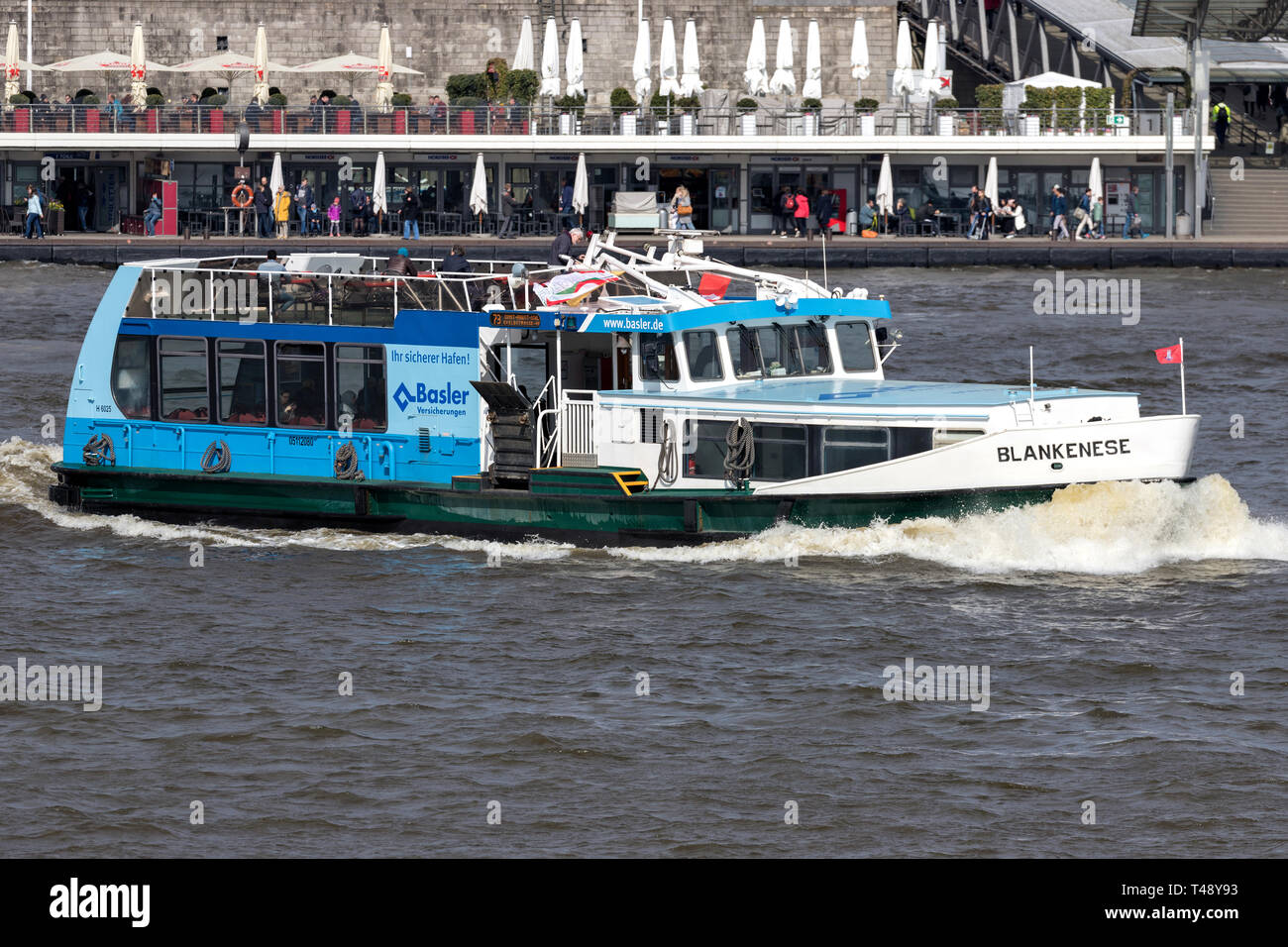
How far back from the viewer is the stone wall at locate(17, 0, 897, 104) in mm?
65938

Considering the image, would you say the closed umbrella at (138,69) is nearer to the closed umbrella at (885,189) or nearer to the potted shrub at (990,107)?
the closed umbrella at (885,189)

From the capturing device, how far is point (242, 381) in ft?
72.6

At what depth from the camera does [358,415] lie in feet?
71.1

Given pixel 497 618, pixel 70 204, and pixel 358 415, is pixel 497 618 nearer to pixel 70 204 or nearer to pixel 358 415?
pixel 358 415

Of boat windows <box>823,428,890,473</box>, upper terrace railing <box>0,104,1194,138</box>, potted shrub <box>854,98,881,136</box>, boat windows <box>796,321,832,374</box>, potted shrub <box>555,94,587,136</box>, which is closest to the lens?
boat windows <box>823,428,890,473</box>

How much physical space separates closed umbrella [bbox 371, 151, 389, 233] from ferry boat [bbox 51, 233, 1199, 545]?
3089 cm

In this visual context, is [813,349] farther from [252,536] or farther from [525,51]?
[525,51]

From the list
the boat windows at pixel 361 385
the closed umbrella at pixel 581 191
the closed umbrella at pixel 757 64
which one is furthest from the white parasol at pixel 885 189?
the boat windows at pixel 361 385

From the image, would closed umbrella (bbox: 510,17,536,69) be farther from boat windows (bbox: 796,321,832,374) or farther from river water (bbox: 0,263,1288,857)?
boat windows (bbox: 796,321,832,374)

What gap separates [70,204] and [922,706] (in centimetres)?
4553

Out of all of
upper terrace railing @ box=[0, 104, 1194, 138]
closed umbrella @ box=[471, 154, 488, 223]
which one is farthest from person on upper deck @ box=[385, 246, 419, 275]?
upper terrace railing @ box=[0, 104, 1194, 138]

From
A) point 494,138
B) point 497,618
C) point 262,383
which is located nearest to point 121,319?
point 262,383

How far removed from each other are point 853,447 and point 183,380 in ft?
25.3

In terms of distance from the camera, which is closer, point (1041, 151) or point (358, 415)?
point (358, 415)
